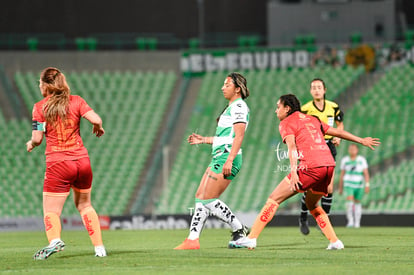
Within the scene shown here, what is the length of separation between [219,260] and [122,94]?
22.9m

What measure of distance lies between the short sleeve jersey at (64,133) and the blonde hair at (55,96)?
0.06 metres

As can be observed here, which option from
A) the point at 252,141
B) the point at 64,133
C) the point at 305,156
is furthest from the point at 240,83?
the point at 252,141

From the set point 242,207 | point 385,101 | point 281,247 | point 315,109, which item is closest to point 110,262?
point 281,247

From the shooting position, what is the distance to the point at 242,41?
33344mm

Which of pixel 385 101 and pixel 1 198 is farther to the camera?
pixel 385 101

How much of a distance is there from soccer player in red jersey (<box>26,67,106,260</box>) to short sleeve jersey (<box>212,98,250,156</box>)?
6.39ft

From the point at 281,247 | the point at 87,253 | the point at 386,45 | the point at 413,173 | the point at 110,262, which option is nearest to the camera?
the point at 110,262

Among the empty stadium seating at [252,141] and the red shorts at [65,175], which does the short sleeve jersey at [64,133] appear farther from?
the empty stadium seating at [252,141]

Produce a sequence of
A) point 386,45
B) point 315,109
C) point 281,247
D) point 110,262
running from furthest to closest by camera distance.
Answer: point 386,45 < point 315,109 < point 281,247 < point 110,262

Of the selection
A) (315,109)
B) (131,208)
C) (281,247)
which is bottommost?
(131,208)

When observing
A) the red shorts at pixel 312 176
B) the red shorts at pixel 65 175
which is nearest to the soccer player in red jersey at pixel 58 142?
the red shorts at pixel 65 175

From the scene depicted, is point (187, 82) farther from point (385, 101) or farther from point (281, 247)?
point (281, 247)

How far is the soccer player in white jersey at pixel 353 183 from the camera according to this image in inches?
841

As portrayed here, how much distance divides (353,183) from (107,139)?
1152 centimetres
